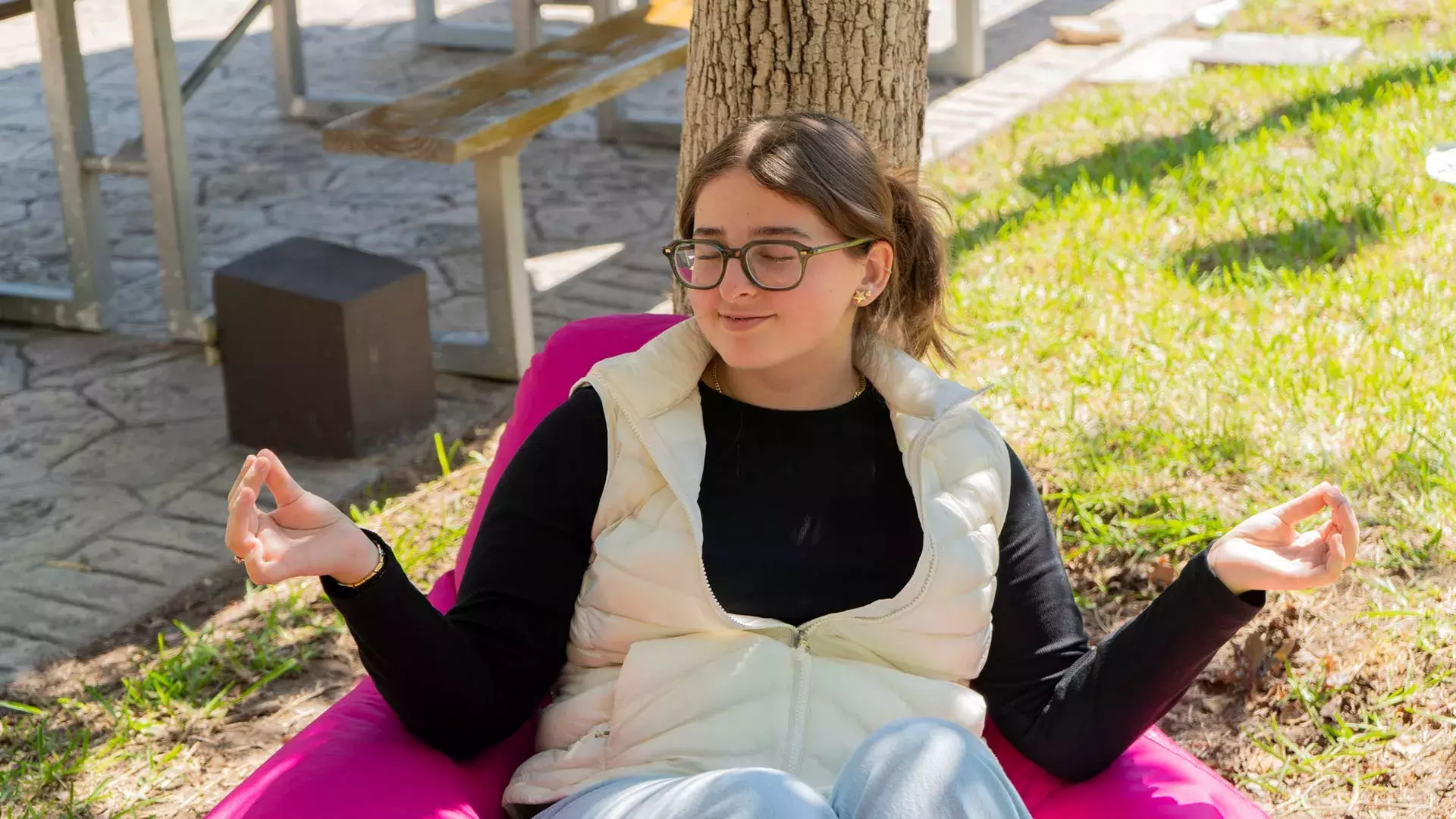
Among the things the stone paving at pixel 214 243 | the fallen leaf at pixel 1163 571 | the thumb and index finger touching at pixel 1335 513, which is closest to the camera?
the thumb and index finger touching at pixel 1335 513

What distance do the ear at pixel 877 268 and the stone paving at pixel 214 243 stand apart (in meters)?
2.05

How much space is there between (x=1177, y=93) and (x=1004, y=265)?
2.27 m

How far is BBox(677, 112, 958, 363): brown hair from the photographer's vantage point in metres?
2.12

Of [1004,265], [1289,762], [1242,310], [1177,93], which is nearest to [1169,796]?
[1289,762]

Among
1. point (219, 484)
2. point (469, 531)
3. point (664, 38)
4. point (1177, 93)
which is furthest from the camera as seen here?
point (1177, 93)

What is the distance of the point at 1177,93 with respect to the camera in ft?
21.4

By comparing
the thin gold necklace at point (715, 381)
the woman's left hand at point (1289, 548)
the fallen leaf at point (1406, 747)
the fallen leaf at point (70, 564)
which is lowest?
the fallen leaf at point (70, 564)

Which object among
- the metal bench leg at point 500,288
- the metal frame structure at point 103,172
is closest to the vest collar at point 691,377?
the metal bench leg at point 500,288

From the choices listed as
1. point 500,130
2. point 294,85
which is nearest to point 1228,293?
point 500,130

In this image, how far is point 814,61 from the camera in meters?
2.98

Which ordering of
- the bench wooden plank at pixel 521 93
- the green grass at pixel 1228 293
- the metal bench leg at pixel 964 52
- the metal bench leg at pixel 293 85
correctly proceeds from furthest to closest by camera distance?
1. the metal bench leg at pixel 964 52
2. the metal bench leg at pixel 293 85
3. the bench wooden plank at pixel 521 93
4. the green grass at pixel 1228 293

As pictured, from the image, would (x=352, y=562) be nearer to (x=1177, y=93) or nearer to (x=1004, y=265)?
(x=1004, y=265)

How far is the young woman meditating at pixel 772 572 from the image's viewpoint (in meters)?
2.01

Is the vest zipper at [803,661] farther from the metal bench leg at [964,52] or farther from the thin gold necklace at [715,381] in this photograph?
the metal bench leg at [964,52]
